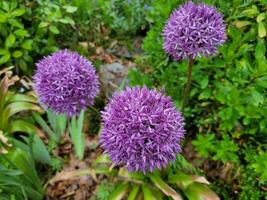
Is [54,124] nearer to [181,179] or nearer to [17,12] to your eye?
[17,12]

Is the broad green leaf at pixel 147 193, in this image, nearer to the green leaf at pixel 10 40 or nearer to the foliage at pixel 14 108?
the foliage at pixel 14 108

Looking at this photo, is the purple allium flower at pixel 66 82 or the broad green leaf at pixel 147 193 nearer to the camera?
the purple allium flower at pixel 66 82

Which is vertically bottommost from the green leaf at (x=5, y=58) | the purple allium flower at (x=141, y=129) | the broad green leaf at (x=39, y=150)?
the purple allium flower at (x=141, y=129)

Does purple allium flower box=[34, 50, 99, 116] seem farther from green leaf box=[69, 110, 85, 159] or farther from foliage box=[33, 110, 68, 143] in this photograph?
foliage box=[33, 110, 68, 143]

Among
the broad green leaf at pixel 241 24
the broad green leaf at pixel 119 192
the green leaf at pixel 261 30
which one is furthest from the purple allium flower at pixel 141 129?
the broad green leaf at pixel 241 24

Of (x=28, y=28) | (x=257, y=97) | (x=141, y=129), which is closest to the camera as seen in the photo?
(x=141, y=129)

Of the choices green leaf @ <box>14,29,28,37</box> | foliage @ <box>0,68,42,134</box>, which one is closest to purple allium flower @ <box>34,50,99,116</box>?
foliage @ <box>0,68,42,134</box>

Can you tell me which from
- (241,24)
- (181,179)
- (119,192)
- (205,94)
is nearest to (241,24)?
(241,24)
